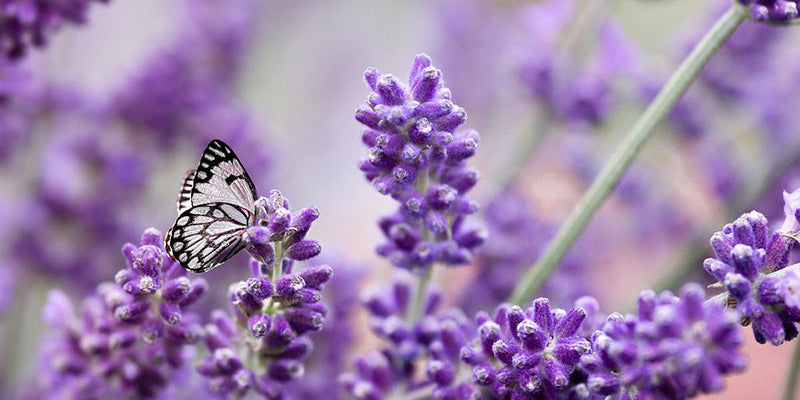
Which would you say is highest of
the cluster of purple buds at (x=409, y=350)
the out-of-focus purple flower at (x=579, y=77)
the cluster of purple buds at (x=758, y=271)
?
the out-of-focus purple flower at (x=579, y=77)

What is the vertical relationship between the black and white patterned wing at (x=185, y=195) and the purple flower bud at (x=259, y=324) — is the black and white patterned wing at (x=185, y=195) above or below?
above

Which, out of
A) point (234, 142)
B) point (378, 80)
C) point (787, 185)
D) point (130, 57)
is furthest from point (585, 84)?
point (130, 57)

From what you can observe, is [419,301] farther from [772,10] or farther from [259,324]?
[772,10]

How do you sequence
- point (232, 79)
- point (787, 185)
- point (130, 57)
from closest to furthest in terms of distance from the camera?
point (787, 185) → point (232, 79) → point (130, 57)

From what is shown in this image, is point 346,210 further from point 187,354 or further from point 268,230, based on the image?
point 268,230

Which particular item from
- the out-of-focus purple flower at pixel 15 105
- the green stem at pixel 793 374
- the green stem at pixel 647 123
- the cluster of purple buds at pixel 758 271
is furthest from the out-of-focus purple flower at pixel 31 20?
the green stem at pixel 793 374

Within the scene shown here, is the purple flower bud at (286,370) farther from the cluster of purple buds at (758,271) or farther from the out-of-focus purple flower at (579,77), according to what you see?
the out-of-focus purple flower at (579,77)
